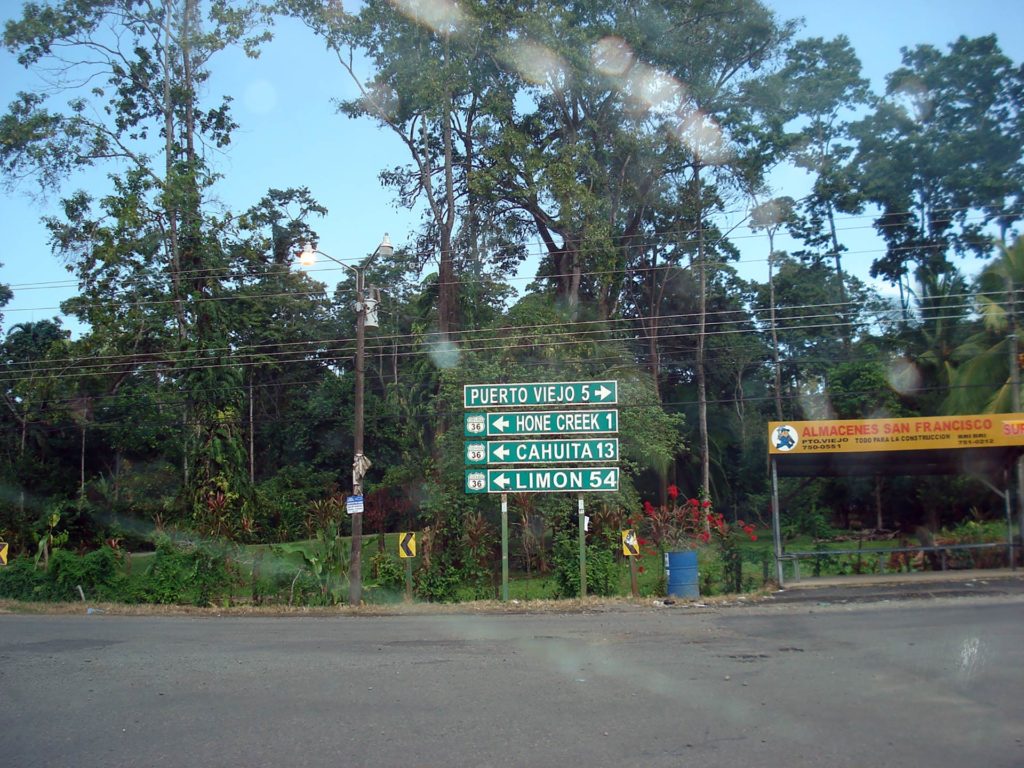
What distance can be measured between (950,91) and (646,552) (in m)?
30.6

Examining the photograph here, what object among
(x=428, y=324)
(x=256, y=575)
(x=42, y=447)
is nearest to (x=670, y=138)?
(x=428, y=324)

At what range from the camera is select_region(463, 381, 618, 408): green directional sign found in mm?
21250

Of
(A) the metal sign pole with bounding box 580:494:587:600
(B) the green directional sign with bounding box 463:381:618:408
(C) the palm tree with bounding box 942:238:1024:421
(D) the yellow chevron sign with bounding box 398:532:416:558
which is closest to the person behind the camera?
(A) the metal sign pole with bounding box 580:494:587:600

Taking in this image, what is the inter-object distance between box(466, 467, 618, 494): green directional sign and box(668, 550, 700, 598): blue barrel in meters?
2.33

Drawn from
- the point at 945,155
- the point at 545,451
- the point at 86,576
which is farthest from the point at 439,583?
the point at 945,155

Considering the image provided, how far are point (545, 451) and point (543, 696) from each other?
12.3 m

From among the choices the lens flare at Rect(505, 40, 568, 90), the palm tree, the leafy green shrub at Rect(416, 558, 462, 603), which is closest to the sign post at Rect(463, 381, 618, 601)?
the leafy green shrub at Rect(416, 558, 462, 603)

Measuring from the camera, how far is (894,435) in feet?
61.7

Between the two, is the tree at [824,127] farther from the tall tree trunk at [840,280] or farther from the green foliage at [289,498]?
the green foliage at [289,498]

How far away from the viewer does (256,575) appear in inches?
904

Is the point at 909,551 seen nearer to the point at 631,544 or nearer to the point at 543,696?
the point at 631,544

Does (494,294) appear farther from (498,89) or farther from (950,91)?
(950,91)

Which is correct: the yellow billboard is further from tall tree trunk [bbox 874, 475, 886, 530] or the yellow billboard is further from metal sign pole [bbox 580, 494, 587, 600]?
tall tree trunk [bbox 874, 475, 886, 530]

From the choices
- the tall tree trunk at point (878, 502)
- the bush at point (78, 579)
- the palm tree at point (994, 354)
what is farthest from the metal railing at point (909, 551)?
the bush at point (78, 579)
